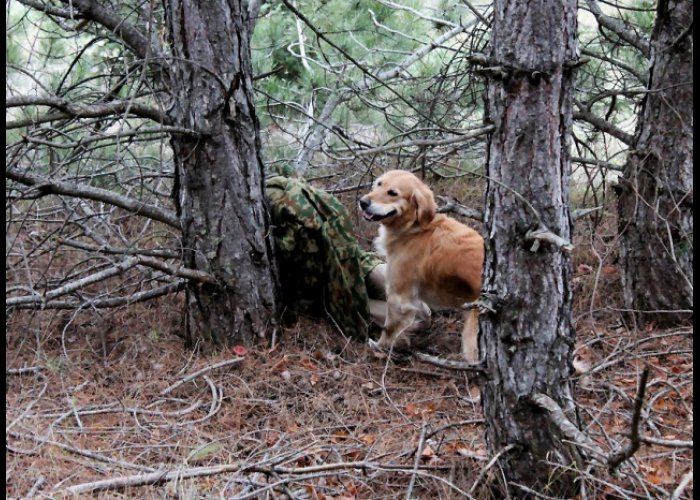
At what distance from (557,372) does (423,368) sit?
2599 mm

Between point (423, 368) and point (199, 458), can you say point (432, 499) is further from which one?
point (423, 368)

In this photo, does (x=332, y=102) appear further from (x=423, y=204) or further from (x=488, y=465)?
(x=488, y=465)

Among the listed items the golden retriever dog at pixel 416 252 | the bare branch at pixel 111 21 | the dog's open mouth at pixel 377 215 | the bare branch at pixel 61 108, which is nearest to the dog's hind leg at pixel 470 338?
the golden retriever dog at pixel 416 252

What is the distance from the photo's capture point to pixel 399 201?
648cm

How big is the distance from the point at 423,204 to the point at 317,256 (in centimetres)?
98

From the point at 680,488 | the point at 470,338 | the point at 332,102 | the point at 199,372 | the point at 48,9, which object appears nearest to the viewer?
the point at 680,488

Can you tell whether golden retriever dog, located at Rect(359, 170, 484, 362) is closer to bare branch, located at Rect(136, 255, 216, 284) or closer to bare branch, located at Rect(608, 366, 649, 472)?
bare branch, located at Rect(136, 255, 216, 284)

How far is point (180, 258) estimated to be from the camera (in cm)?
632

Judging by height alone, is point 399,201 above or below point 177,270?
above

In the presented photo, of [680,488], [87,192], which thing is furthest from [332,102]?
[680,488]

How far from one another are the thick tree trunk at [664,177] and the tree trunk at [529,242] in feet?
8.21

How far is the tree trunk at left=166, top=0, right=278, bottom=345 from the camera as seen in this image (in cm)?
583

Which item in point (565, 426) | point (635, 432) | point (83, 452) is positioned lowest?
point (83, 452)

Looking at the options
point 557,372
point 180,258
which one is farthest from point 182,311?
point 557,372
